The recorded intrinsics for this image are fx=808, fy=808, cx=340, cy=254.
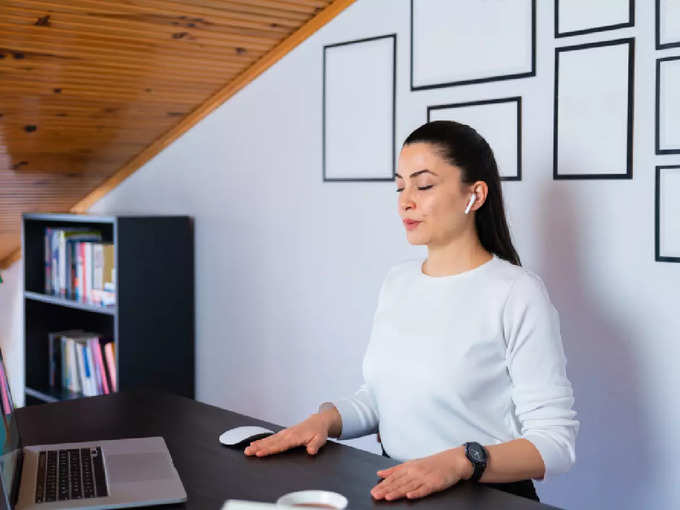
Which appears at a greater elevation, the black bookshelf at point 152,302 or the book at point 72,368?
the black bookshelf at point 152,302

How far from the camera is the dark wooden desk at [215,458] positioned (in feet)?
4.58

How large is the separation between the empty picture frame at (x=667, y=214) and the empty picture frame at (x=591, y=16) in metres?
0.43

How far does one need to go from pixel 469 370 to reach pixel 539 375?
158 millimetres

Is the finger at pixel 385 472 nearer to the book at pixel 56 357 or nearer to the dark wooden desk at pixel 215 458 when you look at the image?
the dark wooden desk at pixel 215 458

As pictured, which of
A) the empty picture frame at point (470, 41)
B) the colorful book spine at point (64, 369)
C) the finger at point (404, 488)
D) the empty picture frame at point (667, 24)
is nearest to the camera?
the finger at point (404, 488)

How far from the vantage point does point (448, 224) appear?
1893 mm

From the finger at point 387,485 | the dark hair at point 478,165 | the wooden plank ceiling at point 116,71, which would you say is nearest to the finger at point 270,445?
the finger at point 387,485

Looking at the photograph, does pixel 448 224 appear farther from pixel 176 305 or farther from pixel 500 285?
pixel 176 305

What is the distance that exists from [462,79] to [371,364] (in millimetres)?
1150

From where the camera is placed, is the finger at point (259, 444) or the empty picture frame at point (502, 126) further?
the empty picture frame at point (502, 126)

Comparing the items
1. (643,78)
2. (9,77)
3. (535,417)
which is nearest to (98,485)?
(535,417)

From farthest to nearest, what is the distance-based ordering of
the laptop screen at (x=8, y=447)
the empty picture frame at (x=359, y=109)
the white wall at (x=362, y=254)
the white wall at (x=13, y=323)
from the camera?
the white wall at (x=13, y=323), the empty picture frame at (x=359, y=109), the white wall at (x=362, y=254), the laptop screen at (x=8, y=447)

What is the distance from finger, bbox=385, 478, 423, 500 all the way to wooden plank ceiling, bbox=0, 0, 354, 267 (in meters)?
1.97

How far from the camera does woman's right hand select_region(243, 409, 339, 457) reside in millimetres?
1618
